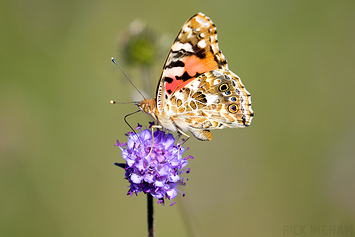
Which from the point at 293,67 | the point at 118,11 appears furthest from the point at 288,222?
the point at 118,11

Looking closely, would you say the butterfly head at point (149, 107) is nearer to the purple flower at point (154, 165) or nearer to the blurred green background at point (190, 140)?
the purple flower at point (154, 165)

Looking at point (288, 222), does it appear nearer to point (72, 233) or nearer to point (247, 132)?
point (247, 132)

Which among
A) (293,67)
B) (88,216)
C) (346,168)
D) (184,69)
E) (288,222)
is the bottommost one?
(288,222)

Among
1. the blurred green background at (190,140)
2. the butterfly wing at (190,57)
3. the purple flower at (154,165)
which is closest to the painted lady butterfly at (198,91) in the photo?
the butterfly wing at (190,57)

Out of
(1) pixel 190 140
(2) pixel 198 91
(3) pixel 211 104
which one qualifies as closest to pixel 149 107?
(2) pixel 198 91

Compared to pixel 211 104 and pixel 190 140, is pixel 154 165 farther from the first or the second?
pixel 190 140

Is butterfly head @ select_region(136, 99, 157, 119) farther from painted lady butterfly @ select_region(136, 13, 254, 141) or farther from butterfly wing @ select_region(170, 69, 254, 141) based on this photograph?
butterfly wing @ select_region(170, 69, 254, 141)

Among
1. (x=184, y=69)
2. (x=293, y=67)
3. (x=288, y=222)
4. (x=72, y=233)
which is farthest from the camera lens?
(x=293, y=67)

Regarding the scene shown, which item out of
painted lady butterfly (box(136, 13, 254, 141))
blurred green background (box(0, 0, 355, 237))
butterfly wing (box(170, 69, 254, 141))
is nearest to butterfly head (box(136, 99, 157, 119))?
painted lady butterfly (box(136, 13, 254, 141))
